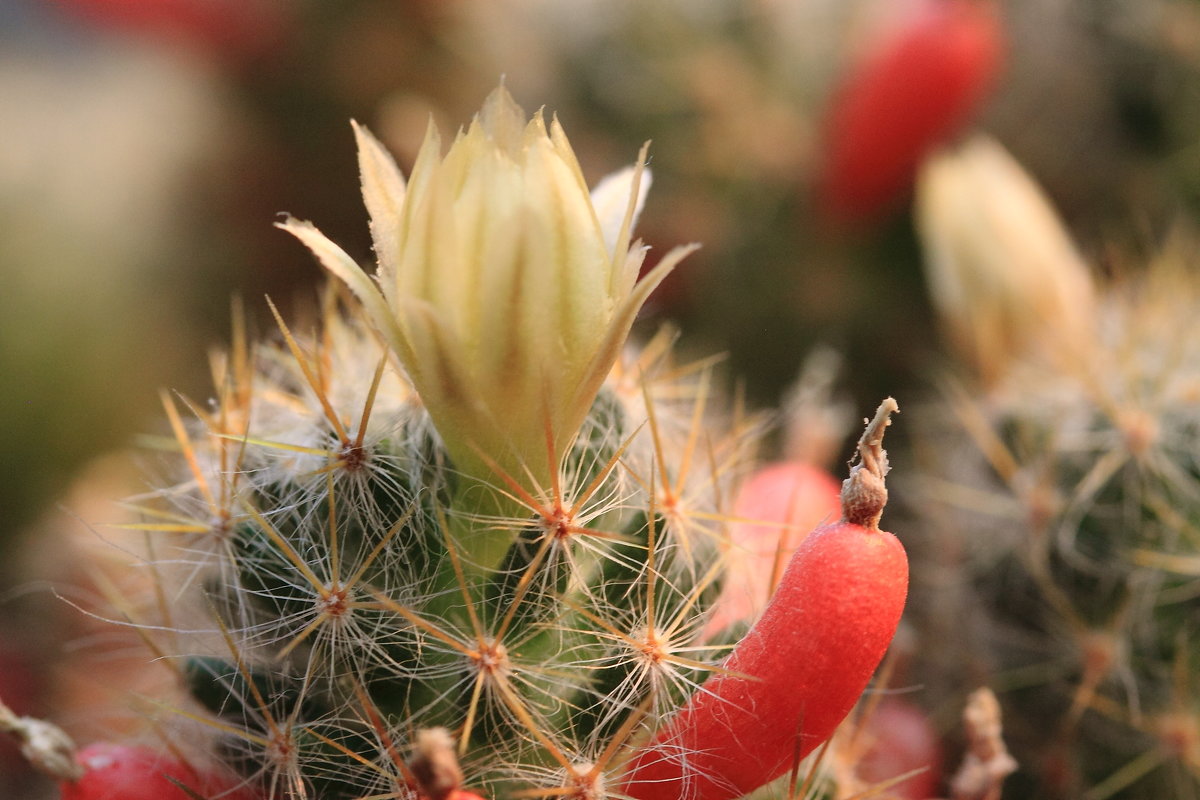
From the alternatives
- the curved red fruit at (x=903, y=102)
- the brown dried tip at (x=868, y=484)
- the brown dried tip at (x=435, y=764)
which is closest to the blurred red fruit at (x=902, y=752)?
the brown dried tip at (x=868, y=484)

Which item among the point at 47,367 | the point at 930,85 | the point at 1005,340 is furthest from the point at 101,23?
the point at 1005,340

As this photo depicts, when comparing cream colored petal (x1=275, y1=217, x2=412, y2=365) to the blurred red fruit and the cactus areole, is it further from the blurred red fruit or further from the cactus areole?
the blurred red fruit

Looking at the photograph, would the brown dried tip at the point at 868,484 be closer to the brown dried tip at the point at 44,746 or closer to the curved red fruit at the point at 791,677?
the curved red fruit at the point at 791,677

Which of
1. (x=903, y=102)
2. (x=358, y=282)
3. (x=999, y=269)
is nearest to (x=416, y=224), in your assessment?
(x=358, y=282)

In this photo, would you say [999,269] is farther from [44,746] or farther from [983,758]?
[44,746]

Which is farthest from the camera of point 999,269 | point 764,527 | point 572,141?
point 572,141

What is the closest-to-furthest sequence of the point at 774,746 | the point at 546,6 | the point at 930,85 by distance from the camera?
the point at 774,746 → the point at 930,85 → the point at 546,6

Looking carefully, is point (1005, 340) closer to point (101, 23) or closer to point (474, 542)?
point (474, 542)
